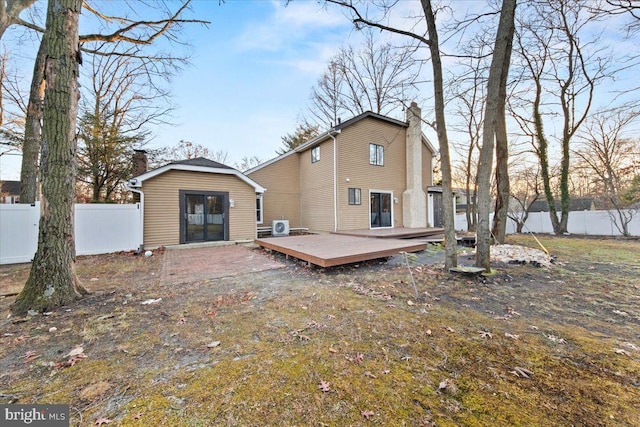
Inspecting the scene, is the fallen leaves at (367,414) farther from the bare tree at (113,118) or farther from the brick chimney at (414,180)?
the bare tree at (113,118)

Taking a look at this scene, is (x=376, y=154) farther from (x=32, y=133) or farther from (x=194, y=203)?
(x=32, y=133)

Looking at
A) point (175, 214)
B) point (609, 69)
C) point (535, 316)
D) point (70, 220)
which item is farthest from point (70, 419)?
point (609, 69)

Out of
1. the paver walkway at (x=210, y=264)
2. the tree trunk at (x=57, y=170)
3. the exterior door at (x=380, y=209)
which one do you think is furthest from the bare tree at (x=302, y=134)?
the tree trunk at (x=57, y=170)

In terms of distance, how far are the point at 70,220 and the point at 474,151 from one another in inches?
792

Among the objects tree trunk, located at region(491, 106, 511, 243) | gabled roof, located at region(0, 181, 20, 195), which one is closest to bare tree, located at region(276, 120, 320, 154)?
tree trunk, located at region(491, 106, 511, 243)

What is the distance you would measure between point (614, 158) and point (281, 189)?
17.5m

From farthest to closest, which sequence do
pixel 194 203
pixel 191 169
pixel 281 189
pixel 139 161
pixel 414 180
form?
pixel 281 189 < pixel 414 180 < pixel 139 161 < pixel 194 203 < pixel 191 169

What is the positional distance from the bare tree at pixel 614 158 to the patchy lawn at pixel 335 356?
1152 cm

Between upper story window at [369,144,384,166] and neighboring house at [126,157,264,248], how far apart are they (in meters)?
6.07

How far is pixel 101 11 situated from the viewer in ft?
27.6

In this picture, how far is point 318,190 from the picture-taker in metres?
12.8

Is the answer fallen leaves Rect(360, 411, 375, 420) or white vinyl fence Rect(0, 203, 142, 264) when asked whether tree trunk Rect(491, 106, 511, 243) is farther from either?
white vinyl fence Rect(0, 203, 142, 264)

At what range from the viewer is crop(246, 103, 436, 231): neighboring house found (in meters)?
11.8

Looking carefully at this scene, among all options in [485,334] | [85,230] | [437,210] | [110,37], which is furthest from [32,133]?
[437,210]
